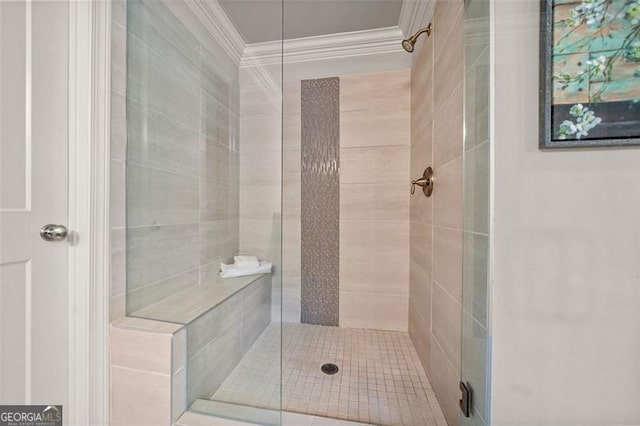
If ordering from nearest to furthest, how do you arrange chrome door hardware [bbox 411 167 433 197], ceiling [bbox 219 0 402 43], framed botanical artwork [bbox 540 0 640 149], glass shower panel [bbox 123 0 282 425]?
framed botanical artwork [bbox 540 0 640 149] → glass shower panel [bbox 123 0 282 425] → chrome door hardware [bbox 411 167 433 197] → ceiling [bbox 219 0 402 43]

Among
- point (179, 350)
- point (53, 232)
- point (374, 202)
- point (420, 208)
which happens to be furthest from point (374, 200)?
point (53, 232)

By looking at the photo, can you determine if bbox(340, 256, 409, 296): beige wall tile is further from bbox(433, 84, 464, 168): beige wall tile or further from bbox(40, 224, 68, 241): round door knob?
bbox(40, 224, 68, 241): round door knob

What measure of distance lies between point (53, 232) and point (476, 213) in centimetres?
142

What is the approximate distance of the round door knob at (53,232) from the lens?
0.81m

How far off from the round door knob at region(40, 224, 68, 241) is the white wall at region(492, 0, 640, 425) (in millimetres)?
1422

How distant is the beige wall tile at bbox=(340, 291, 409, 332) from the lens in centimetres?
182

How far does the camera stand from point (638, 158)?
657 mm

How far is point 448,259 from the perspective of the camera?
1052mm

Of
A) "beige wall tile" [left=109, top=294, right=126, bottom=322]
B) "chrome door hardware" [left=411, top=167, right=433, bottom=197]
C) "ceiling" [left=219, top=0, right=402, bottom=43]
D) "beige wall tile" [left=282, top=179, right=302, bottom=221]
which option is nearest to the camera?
"beige wall tile" [left=109, top=294, right=126, bottom=322]

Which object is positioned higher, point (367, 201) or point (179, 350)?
point (367, 201)

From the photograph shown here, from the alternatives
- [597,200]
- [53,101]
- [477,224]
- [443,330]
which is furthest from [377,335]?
[53,101]

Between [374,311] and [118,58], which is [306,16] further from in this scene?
[374,311]

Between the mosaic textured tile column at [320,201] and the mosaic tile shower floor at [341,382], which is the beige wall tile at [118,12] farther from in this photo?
the mosaic tile shower floor at [341,382]

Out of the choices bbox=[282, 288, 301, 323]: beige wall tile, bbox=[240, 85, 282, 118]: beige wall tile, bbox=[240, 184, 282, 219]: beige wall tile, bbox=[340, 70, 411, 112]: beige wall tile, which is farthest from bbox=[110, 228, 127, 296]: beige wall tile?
bbox=[340, 70, 411, 112]: beige wall tile
